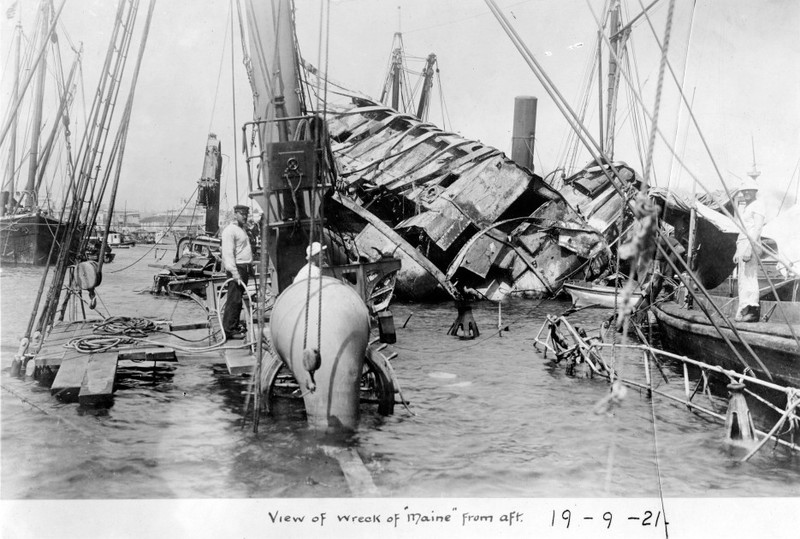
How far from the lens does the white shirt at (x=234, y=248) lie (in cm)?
875

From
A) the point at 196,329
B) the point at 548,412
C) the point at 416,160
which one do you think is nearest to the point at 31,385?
the point at 196,329

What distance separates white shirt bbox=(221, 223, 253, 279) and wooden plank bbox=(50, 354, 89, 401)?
2.33m

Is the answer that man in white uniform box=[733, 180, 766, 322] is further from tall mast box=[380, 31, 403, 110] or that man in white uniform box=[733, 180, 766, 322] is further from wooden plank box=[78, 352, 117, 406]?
tall mast box=[380, 31, 403, 110]

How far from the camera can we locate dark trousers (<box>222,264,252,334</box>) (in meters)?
9.01

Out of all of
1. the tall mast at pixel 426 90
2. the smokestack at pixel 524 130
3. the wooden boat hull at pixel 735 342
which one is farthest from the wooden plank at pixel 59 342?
the tall mast at pixel 426 90

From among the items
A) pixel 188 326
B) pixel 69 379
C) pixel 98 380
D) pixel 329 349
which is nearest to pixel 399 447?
pixel 329 349

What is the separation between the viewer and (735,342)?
25.3ft

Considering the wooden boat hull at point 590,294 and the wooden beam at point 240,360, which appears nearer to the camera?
the wooden beam at point 240,360

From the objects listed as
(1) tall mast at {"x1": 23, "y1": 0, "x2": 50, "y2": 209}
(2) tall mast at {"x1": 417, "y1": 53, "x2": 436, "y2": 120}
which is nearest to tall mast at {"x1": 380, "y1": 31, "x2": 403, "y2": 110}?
(2) tall mast at {"x1": 417, "y1": 53, "x2": 436, "y2": 120}

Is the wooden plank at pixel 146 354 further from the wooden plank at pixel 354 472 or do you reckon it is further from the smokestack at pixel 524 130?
the smokestack at pixel 524 130

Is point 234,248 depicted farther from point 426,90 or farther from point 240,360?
point 426,90

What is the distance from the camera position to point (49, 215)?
1198 inches

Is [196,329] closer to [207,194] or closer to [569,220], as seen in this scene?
[569,220]

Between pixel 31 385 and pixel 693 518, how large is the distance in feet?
26.6
